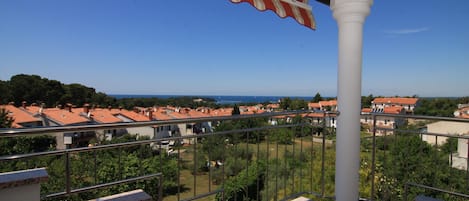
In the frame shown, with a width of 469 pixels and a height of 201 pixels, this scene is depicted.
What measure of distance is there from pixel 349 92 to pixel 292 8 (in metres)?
1.02

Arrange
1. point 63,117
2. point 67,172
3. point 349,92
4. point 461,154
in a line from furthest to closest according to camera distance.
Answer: point 63,117
point 461,154
point 349,92
point 67,172

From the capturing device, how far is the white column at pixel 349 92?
230 cm

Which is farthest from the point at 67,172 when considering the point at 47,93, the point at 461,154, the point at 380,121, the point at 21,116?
the point at 47,93

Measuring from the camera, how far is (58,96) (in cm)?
3042

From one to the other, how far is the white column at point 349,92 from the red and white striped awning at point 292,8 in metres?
0.29

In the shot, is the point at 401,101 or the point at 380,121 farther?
the point at 401,101

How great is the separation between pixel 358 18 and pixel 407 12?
40.1ft

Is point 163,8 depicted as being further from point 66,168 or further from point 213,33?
point 66,168

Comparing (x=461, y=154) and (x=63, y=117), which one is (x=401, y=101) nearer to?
(x=461, y=154)

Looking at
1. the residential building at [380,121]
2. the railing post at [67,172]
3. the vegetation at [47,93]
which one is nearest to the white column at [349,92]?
the residential building at [380,121]

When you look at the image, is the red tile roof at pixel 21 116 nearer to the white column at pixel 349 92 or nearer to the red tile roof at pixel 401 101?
the white column at pixel 349 92

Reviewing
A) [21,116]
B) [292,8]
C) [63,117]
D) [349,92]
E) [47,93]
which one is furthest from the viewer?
[47,93]

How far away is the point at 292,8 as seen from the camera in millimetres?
2559

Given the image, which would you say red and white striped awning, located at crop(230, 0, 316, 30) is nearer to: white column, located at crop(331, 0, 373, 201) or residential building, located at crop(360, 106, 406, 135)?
white column, located at crop(331, 0, 373, 201)
